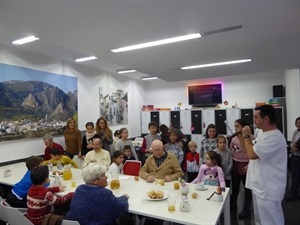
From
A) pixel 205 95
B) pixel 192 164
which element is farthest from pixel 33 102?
pixel 205 95

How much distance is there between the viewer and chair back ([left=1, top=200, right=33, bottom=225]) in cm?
195

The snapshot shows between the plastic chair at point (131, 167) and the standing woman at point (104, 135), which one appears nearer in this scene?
the plastic chair at point (131, 167)

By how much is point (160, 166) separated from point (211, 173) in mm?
702

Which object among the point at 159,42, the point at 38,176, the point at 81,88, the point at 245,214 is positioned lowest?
the point at 245,214

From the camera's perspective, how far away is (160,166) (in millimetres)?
3082

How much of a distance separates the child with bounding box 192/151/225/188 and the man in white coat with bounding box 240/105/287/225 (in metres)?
0.62

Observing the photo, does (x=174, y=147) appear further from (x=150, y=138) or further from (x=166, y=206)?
(x=166, y=206)

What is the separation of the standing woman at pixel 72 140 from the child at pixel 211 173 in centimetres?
306

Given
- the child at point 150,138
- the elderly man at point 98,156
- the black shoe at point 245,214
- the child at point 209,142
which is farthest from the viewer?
the child at point 150,138

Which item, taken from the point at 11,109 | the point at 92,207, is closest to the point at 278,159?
the point at 92,207

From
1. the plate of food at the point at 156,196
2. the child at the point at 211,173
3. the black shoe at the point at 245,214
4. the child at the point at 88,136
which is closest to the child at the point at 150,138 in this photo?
the child at the point at 88,136

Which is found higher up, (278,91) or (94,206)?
(278,91)

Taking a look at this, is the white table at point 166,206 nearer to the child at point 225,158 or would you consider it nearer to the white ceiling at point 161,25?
the child at point 225,158

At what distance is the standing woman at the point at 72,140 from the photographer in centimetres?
504
